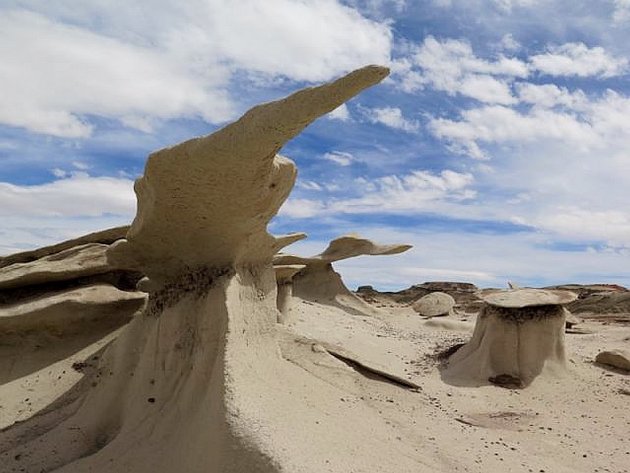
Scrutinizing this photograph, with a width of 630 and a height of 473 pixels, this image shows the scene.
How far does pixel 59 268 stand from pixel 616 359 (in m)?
7.35

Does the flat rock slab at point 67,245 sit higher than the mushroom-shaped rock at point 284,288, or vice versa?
the flat rock slab at point 67,245

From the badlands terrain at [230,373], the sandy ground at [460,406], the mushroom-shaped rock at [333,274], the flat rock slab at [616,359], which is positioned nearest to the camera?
the badlands terrain at [230,373]

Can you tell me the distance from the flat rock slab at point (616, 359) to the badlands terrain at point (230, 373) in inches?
23.9

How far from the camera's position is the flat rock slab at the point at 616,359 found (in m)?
8.14

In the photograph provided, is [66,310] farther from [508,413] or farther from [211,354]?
[508,413]

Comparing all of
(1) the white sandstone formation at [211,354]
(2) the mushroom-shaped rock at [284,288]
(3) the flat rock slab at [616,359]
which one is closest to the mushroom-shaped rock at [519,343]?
(3) the flat rock slab at [616,359]

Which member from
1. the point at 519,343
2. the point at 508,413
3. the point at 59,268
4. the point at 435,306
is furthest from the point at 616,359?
the point at 435,306

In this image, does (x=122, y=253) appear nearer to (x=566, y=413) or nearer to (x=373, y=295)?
(x=566, y=413)

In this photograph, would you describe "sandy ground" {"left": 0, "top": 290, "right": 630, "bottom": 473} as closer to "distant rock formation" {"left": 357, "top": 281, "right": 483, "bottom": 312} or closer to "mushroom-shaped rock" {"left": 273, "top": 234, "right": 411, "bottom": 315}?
"mushroom-shaped rock" {"left": 273, "top": 234, "right": 411, "bottom": 315}

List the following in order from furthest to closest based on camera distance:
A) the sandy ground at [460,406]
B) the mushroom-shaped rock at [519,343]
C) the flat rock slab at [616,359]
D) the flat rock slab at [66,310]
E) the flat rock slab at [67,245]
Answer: the flat rock slab at [616,359] → the mushroom-shaped rock at [519,343] → the flat rock slab at [67,245] → the flat rock slab at [66,310] → the sandy ground at [460,406]

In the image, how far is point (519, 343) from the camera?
25.2ft

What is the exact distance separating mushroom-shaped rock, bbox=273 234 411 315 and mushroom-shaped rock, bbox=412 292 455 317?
7.68 feet

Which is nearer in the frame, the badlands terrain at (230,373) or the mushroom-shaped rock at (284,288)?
the badlands terrain at (230,373)

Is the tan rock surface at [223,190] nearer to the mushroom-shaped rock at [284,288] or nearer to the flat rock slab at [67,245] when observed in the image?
the flat rock slab at [67,245]
